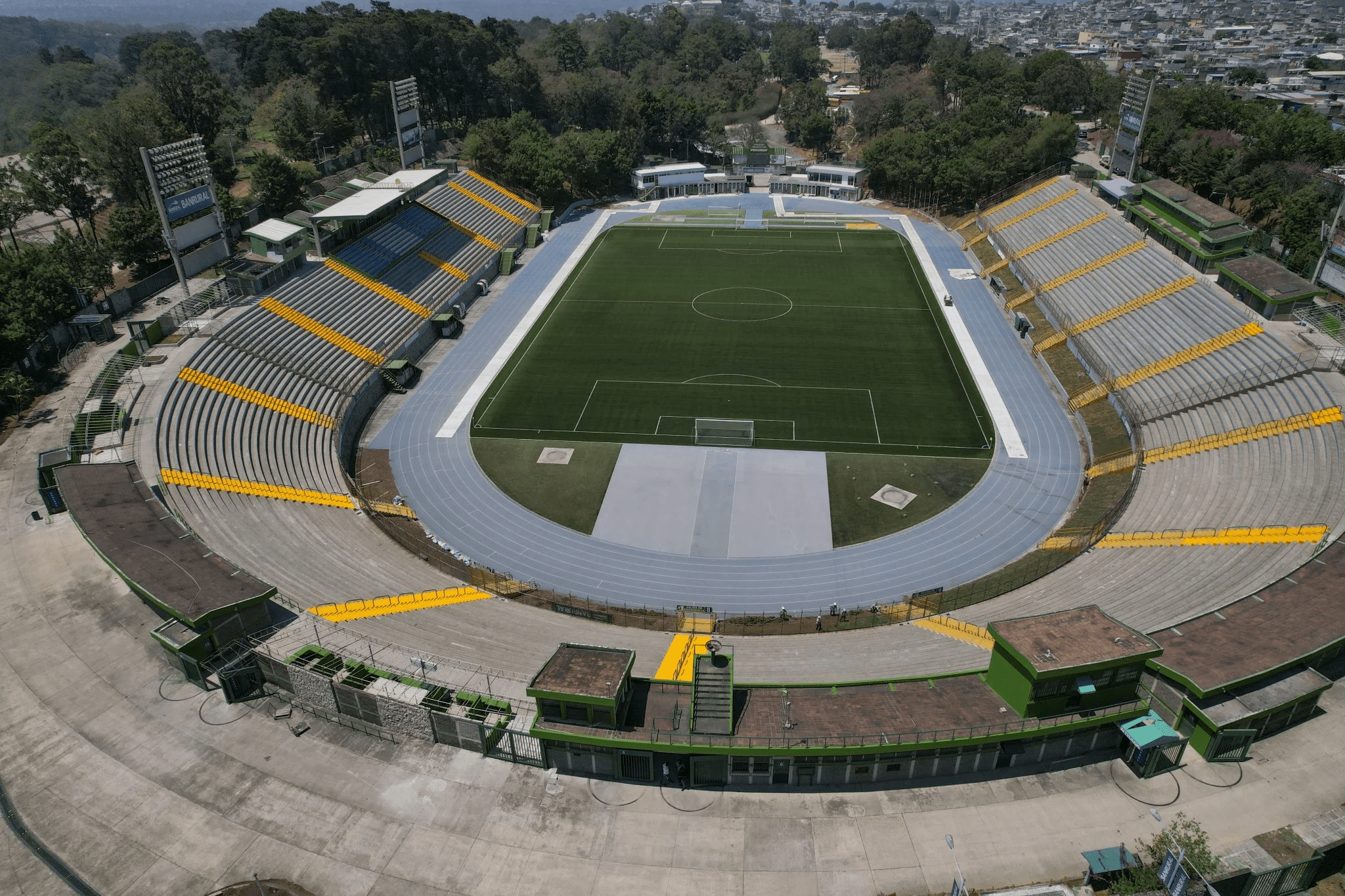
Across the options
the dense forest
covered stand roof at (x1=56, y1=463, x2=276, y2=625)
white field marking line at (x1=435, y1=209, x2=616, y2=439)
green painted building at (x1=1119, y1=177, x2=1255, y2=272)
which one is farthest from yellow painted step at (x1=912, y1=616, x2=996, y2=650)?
the dense forest

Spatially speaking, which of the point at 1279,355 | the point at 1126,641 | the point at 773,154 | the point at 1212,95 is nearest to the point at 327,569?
the point at 1126,641

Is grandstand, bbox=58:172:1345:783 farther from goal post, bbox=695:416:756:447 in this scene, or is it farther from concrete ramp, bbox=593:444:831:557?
goal post, bbox=695:416:756:447

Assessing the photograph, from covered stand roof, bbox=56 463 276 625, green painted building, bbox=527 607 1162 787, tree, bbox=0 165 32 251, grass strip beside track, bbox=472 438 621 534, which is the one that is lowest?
grass strip beside track, bbox=472 438 621 534

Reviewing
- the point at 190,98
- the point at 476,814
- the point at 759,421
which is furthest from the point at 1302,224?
the point at 190,98

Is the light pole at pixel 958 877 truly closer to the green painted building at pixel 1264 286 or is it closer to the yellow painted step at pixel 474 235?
the green painted building at pixel 1264 286

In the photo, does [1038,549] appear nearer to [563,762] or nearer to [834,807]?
[834,807]

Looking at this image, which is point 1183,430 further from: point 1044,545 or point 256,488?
point 256,488
